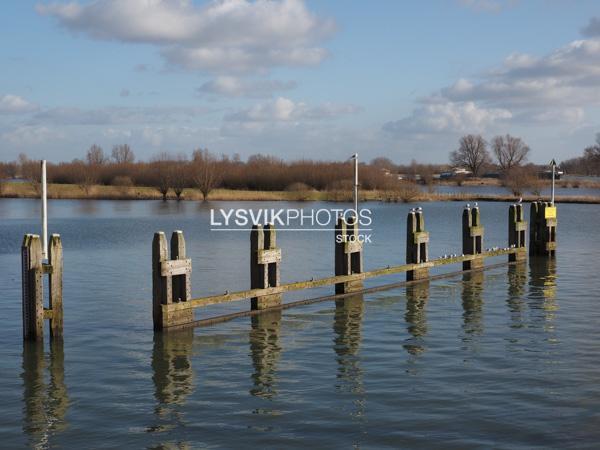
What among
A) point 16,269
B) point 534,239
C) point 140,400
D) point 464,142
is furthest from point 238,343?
point 464,142

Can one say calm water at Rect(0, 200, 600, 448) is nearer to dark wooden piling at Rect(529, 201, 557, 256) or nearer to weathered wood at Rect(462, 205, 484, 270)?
weathered wood at Rect(462, 205, 484, 270)

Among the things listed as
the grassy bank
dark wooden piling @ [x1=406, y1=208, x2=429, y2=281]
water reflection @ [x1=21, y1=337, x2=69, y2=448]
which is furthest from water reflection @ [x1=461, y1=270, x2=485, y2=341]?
the grassy bank

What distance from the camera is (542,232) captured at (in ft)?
102

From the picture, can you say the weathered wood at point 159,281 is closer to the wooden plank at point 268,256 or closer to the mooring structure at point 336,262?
the mooring structure at point 336,262

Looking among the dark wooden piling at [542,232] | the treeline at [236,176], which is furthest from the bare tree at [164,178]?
the dark wooden piling at [542,232]

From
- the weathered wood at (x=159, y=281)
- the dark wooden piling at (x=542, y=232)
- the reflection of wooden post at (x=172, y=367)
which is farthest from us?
the dark wooden piling at (x=542, y=232)

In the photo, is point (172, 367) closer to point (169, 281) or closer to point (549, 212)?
point (169, 281)

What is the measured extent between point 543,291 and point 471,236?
436cm

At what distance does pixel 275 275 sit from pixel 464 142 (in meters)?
182

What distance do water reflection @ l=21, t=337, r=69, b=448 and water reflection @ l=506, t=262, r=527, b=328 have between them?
938cm

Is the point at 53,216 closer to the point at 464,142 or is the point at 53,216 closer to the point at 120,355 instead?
the point at 120,355

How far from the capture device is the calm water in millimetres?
10383

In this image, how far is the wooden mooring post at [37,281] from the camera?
14.2 metres

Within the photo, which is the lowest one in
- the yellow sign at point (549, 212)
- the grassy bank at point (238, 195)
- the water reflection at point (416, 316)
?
the water reflection at point (416, 316)
